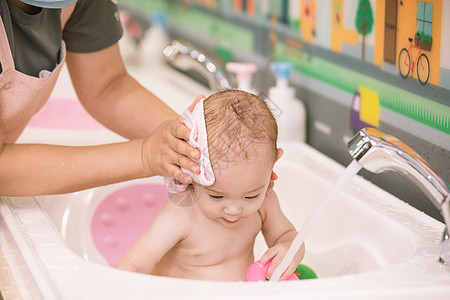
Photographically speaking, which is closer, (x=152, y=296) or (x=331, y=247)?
(x=152, y=296)

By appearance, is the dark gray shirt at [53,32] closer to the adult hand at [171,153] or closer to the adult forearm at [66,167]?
the adult forearm at [66,167]

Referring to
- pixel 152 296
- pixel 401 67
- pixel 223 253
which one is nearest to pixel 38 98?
pixel 223 253

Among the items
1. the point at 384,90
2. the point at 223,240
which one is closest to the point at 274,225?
the point at 223,240

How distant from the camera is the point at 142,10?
3152mm

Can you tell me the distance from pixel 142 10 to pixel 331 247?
1.95m

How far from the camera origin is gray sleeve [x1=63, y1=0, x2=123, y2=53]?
4.86 feet

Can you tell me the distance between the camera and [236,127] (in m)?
1.15

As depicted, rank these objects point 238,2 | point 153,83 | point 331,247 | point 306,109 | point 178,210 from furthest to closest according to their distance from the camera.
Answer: point 153,83 < point 238,2 < point 306,109 < point 331,247 < point 178,210

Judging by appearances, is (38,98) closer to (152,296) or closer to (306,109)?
(152,296)

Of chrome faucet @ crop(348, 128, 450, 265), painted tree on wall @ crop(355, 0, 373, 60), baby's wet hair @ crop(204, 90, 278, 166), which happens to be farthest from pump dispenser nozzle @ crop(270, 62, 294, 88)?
chrome faucet @ crop(348, 128, 450, 265)

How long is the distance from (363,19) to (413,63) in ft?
0.74

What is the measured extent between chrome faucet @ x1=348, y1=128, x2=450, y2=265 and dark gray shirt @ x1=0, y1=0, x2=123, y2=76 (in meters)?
0.64

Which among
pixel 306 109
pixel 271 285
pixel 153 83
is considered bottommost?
pixel 153 83

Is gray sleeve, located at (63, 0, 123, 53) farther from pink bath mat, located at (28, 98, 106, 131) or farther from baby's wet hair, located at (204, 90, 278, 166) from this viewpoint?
pink bath mat, located at (28, 98, 106, 131)
